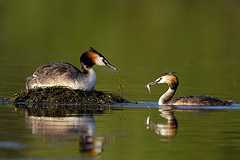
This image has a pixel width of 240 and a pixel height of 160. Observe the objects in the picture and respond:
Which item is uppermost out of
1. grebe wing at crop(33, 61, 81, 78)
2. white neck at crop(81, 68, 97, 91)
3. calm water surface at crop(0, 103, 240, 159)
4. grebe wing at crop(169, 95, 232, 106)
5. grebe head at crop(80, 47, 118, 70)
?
grebe head at crop(80, 47, 118, 70)

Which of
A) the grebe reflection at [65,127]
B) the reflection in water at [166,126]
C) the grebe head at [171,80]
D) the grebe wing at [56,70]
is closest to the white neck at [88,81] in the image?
the grebe wing at [56,70]

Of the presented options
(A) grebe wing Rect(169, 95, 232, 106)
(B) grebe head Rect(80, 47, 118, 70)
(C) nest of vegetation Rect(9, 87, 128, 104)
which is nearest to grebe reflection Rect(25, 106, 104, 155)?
(C) nest of vegetation Rect(9, 87, 128, 104)

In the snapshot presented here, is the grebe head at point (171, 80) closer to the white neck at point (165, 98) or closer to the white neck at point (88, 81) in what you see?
the white neck at point (165, 98)

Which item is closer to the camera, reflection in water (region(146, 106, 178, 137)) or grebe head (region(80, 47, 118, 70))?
reflection in water (region(146, 106, 178, 137))

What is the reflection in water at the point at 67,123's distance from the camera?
12137 mm

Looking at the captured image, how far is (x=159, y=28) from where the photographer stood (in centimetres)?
4328

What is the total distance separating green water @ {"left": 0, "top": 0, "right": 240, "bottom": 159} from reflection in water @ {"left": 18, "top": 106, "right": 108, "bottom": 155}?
0.04 meters

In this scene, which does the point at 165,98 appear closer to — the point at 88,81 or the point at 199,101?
the point at 199,101

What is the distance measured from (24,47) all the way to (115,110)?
1623 cm

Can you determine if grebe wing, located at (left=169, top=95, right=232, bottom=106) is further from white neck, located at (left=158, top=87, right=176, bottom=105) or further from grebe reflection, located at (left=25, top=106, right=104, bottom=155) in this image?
grebe reflection, located at (left=25, top=106, right=104, bottom=155)

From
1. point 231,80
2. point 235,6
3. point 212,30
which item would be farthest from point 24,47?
point 235,6

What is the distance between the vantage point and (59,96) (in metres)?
16.5

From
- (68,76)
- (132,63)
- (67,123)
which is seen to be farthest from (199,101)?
(132,63)

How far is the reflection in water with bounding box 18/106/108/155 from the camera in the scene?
39.8 ft
